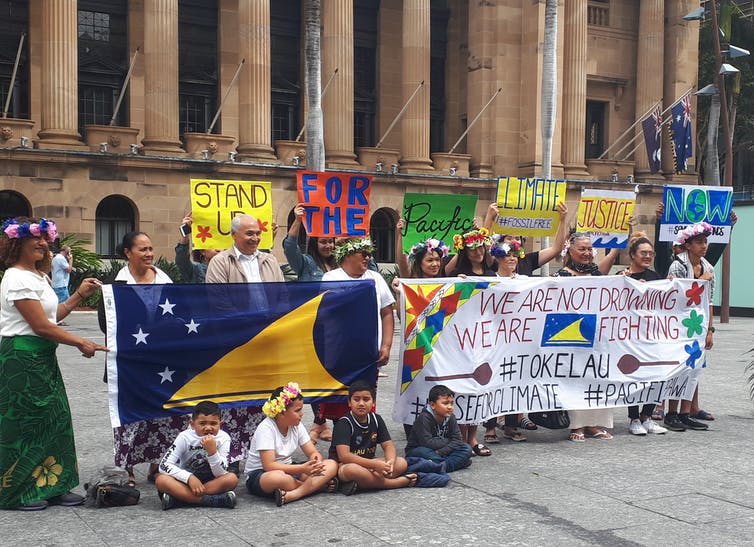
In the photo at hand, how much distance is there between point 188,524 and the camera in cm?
679

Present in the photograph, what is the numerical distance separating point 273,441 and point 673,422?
5.06m

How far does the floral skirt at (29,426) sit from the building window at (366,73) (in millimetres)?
35223

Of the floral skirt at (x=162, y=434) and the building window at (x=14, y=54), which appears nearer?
the floral skirt at (x=162, y=434)

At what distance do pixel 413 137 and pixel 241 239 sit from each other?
3044 centimetres

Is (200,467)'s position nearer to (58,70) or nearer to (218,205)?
(218,205)

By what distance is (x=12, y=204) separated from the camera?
31.4m

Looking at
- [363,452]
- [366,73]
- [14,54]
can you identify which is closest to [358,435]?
[363,452]

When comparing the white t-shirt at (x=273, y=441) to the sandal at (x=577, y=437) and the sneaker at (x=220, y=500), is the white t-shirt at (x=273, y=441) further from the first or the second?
the sandal at (x=577, y=437)

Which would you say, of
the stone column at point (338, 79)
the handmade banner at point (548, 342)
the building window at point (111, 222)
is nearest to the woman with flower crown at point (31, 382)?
the handmade banner at point (548, 342)

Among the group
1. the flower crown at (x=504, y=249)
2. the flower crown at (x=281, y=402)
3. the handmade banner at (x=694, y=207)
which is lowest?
the flower crown at (x=281, y=402)

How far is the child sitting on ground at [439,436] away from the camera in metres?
8.31

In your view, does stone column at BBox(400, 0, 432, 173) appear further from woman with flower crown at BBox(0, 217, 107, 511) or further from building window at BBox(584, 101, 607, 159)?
woman with flower crown at BBox(0, 217, 107, 511)

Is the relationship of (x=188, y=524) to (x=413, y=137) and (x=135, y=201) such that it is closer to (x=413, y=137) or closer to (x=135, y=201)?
(x=135, y=201)

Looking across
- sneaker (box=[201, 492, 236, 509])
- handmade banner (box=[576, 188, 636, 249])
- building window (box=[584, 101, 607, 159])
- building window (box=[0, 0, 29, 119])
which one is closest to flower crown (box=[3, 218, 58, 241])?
sneaker (box=[201, 492, 236, 509])
